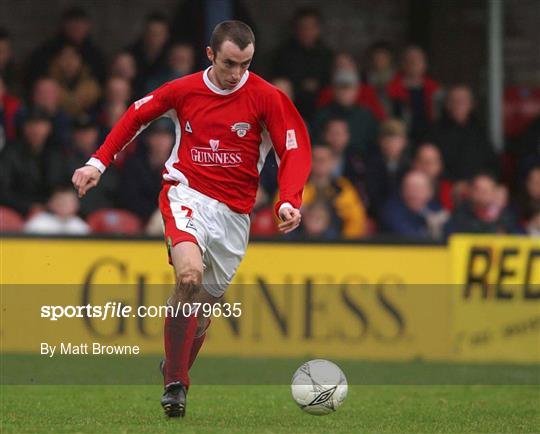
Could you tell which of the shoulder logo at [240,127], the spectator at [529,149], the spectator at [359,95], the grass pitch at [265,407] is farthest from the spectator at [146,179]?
the shoulder logo at [240,127]

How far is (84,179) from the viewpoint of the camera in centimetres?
A: 803

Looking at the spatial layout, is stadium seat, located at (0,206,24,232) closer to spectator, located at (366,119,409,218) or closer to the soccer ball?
spectator, located at (366,119,409,218)

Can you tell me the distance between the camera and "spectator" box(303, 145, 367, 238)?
46.4 feet

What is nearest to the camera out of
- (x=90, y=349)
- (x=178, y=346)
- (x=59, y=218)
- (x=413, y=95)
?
(x=178, y=346)

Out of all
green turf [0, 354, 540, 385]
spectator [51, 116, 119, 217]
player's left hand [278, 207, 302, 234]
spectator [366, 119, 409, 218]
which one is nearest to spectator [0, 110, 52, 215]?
spectator [51, 116, 119, 217]

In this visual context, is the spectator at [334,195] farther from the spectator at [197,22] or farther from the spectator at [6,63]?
the spectator at [6,63]

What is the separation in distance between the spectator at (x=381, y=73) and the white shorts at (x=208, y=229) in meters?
8.04

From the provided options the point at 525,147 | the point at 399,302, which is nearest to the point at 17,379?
the point at 399,302

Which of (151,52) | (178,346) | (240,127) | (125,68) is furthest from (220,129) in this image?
(151,52)

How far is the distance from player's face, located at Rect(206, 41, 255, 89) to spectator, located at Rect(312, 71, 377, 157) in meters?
7.05

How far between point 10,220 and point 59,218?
0.51 meters

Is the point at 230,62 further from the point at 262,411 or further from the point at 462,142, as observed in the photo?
the point at 462,142

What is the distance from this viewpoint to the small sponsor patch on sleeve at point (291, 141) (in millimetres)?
8281

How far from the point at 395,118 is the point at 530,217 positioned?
6.99 ft
